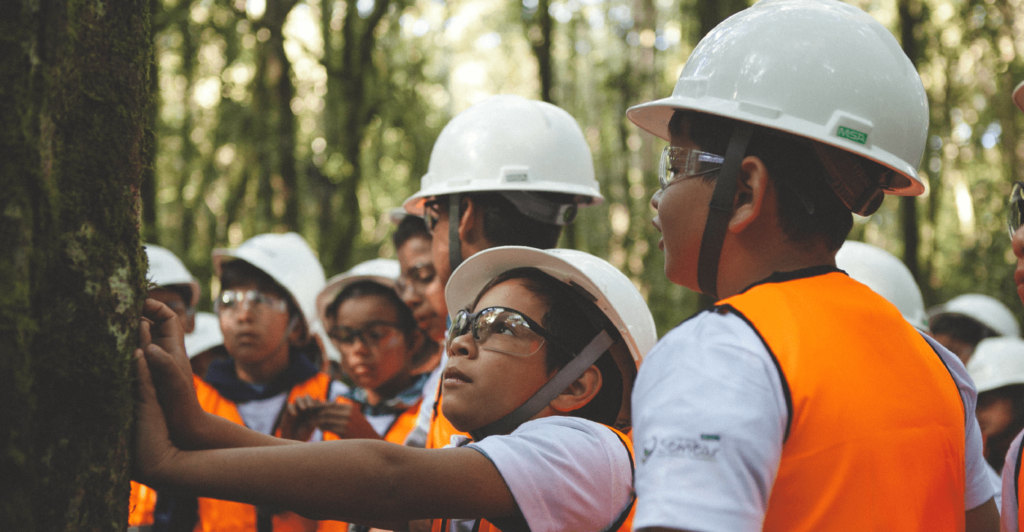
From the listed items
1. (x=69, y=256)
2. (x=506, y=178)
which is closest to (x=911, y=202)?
(x=506, y=178)

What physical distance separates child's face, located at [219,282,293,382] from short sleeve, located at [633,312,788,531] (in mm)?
4101

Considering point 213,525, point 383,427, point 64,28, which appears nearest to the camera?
point 64,28

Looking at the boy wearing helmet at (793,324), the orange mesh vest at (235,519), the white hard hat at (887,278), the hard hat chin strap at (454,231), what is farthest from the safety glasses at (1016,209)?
the orange mesh vest at (235,519)

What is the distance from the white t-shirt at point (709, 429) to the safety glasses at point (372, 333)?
157 inches

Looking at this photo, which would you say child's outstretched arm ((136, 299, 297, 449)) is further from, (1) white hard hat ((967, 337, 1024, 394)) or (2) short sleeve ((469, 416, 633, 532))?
(1) white hard hat ((967, 337, 1024, 394))

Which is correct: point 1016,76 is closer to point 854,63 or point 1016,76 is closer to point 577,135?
point 577,135

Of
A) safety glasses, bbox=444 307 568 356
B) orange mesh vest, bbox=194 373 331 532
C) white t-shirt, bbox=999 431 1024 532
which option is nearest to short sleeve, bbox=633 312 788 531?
safety glasses, bbox=444 307 568 356

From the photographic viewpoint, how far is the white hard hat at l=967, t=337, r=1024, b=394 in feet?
16.9

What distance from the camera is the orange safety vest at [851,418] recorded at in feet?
4.68

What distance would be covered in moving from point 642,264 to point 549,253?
1280 cm

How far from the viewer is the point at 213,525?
162 inches

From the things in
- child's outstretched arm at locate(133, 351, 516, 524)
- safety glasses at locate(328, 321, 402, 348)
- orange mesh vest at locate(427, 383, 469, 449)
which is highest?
child's outstretched arm at locate(133, 351, 516, 524)

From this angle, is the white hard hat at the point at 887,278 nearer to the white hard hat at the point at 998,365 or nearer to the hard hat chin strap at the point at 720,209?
the white hard hat at the point at 998,365

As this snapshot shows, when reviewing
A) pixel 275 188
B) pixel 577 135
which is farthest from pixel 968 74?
pixel 577 135
